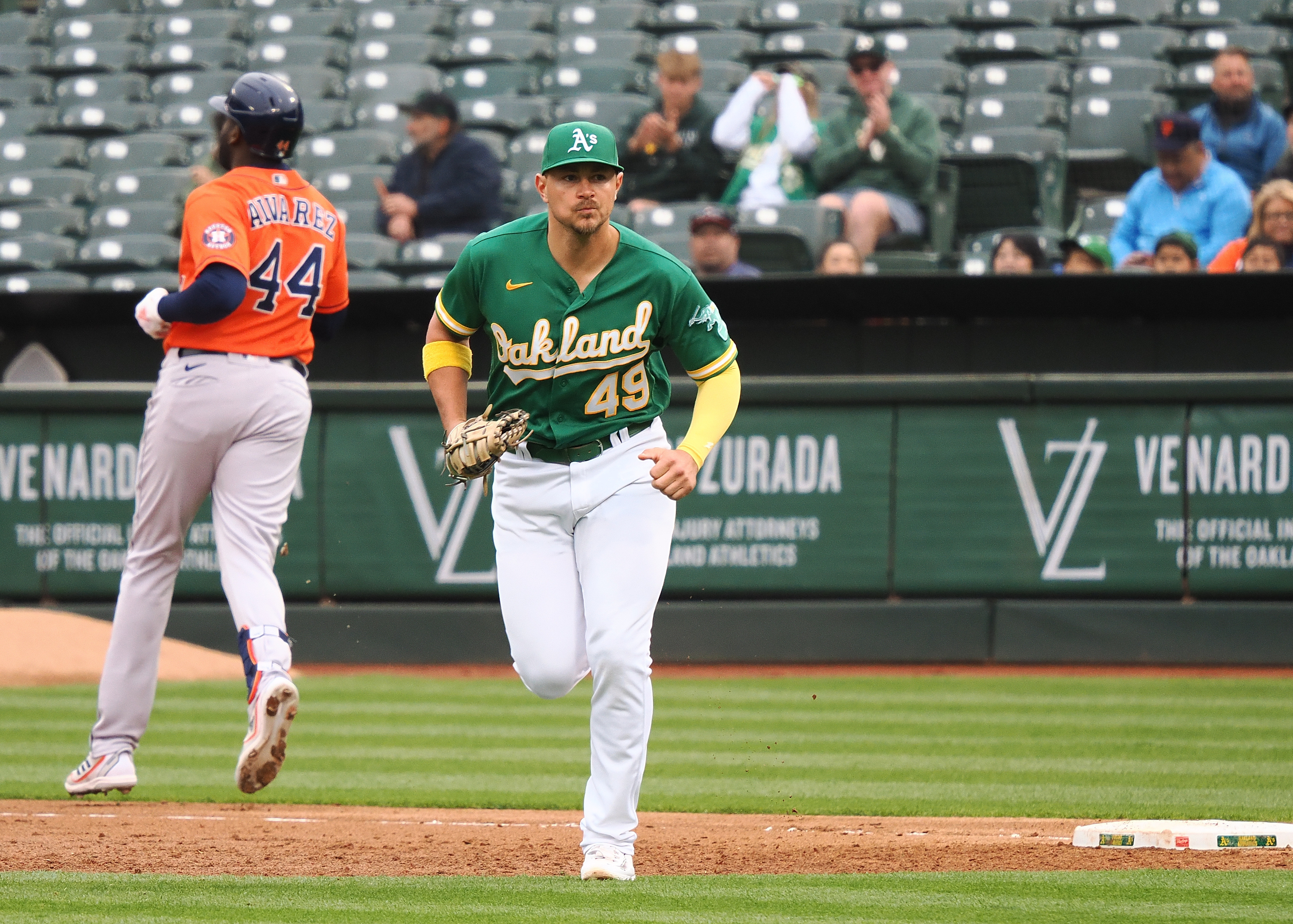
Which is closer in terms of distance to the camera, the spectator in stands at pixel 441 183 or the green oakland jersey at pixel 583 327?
the green oakland jersey at pixel 583 327

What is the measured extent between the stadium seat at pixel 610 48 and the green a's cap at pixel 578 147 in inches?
426

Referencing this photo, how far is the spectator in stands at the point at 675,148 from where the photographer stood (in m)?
11.5

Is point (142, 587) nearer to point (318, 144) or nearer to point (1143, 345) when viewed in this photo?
point (1143, 345)

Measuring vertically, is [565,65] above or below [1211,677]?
above

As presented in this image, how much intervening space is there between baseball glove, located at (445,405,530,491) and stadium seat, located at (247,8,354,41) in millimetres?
12680

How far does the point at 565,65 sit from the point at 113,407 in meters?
6.25

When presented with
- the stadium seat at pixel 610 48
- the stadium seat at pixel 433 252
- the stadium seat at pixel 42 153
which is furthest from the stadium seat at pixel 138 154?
the stadium seat at pixel 433 252

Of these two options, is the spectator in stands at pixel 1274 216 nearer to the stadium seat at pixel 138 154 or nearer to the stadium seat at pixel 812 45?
the stadium seat at pixel 812 45

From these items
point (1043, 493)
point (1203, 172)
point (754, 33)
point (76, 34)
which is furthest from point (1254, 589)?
point (76, 34)

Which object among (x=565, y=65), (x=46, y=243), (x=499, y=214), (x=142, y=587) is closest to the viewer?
(x=142, y=587)

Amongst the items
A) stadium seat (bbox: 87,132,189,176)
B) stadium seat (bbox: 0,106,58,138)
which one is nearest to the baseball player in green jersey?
stadium seat (bbox: 87,132,189,176)

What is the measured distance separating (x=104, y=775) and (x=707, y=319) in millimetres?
2565

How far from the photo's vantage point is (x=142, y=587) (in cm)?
Result: 531

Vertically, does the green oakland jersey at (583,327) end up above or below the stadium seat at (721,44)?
below
